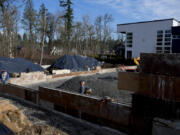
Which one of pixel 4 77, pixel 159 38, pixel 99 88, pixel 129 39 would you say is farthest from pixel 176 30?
pixel 4 77

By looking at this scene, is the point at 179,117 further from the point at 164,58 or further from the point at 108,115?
Result: the point at 108,115

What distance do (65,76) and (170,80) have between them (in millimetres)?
12443

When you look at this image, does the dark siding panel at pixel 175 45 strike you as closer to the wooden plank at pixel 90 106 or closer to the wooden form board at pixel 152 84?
the wooden plank at pixel 90 106

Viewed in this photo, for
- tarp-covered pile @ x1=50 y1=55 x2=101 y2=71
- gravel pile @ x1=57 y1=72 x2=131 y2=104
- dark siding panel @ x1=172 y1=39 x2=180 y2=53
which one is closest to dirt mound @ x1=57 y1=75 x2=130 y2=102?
gravel pile @ x1=57 y1=72 x2=131 y2=104

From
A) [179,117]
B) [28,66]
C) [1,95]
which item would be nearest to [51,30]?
[28,66]

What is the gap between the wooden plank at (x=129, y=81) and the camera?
467cm

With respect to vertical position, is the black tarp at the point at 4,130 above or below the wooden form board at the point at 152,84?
below

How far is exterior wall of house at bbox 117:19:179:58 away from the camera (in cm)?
2928

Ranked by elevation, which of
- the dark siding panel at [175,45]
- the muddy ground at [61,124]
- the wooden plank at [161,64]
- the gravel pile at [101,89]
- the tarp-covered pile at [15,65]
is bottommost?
the muddy ground at [61,124]

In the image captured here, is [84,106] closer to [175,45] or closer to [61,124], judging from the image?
[61,124]

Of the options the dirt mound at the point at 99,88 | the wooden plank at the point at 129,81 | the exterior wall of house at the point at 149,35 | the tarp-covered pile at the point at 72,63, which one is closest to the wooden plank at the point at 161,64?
the wooden plank at the point at 129,81

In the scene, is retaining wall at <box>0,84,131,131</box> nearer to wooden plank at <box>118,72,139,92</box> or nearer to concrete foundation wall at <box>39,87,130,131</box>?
concrete foundation wall at <box>39,87,130,131</box>

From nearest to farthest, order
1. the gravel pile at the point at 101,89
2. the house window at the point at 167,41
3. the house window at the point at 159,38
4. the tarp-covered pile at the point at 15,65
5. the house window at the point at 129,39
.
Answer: the gravel pile at the point at 101,89 < the tarp-covered pile at the point at 15,65 < the house window at the point at 167,41 < the house window at the point at 159,38 < the house window at the point at 129,39

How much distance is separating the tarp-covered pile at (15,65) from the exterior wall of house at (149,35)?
22.9 m
